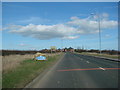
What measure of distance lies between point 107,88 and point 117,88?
0.46 m

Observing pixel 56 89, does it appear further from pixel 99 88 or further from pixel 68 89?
pixel 99 88

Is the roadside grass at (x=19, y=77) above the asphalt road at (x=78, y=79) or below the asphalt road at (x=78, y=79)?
above

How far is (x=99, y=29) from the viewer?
4719 cm

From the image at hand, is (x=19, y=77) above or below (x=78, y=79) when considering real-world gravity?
above

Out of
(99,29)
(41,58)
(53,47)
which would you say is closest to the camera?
(41,58)

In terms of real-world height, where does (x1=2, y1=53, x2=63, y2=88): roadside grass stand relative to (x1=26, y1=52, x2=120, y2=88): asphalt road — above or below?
above

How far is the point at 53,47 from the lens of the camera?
63062 millimetres

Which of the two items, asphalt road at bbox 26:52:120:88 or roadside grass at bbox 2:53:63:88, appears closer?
roadside grass at bbox 2:53:63:88

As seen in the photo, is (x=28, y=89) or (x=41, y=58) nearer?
(x=28, y=89)

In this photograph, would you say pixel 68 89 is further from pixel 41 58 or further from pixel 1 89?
pixel 41 58

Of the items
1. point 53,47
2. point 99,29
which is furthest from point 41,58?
point 53,47

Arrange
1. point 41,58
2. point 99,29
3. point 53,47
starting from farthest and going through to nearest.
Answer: point 53,47 → point 99,29 → point 41,58

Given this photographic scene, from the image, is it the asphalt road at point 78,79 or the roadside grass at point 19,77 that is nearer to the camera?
the roadside grass at point 19,77

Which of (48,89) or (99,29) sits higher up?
(99,29)
